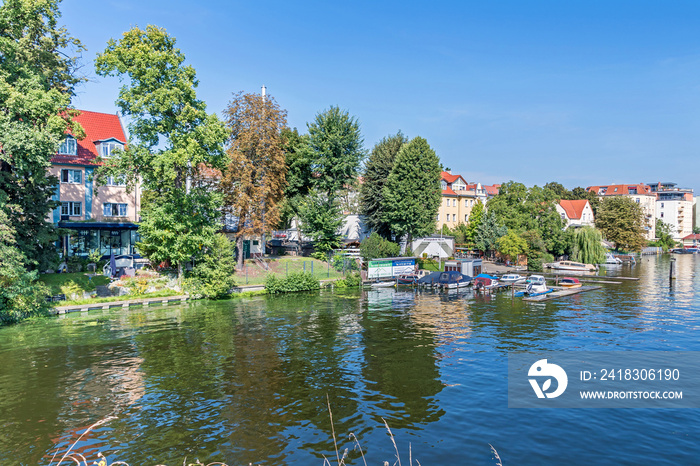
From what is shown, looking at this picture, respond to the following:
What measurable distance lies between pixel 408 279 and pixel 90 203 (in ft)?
130

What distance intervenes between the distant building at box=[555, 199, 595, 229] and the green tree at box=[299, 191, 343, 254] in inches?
3136

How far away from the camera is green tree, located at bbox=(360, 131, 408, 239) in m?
70.8

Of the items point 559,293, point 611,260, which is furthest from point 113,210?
point 611,260

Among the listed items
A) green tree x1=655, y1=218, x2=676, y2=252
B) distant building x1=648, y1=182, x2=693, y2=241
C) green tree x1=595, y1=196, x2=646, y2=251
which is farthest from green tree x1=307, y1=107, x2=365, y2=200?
distant building x1=648, y1=182, x2=693, y2=241

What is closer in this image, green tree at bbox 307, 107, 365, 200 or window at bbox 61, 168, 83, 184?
window at bbox 61, 168, 83, 184

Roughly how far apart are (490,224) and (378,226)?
22.9 m

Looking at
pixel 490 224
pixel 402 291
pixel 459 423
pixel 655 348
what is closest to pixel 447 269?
pixel 402 291

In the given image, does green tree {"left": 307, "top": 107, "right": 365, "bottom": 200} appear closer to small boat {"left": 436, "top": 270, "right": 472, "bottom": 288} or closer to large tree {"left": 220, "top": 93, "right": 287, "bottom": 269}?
large tree {"left": 220, "top": 93, "right": 287, "bottom": 269}

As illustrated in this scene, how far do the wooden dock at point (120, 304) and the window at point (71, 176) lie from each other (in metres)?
21.4

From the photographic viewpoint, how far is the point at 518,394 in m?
20.3

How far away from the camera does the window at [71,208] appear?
2051 inches

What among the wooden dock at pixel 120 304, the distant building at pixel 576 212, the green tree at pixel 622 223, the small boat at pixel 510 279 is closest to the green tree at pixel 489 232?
the small boat at pixel 510 279

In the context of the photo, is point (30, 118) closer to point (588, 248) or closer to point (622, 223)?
point (588, 248)

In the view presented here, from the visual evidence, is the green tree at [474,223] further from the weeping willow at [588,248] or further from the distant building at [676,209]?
the distant building at [676,209]
